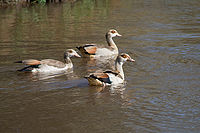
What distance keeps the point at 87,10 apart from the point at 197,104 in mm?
19010

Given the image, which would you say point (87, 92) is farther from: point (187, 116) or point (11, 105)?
point (187, 116)

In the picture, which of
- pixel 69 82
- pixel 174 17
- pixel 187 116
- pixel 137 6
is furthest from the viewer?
pixel 137 6

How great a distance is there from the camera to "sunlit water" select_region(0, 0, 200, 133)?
824 cm

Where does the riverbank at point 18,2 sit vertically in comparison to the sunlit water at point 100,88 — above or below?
above

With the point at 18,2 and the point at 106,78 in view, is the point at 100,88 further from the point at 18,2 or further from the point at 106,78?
the point at 18,2

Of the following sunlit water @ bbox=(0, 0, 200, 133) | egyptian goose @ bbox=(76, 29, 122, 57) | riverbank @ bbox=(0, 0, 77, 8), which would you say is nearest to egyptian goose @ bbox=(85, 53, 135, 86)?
sunlit water @ bbox=(0, 0, 200, 133)

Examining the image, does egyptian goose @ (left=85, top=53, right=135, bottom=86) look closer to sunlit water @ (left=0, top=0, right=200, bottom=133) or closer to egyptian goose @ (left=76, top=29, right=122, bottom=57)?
sunlit water @ (left=0, top=0, right=200, bottom=133)

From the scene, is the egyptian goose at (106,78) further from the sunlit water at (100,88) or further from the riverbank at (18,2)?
the riverbank at (18,2)

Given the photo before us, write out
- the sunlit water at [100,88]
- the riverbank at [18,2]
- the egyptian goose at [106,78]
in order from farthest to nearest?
the riverbank at [18,2]
the egyptian goose at [106,78]
the sunlit water at [100,88]

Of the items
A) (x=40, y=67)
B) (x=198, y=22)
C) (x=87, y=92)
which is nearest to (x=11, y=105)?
(x=87, y=92)

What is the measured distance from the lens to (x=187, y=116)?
8.45 m

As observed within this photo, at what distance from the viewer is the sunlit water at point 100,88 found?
8242mm

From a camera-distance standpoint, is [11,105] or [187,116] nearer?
[187,116]

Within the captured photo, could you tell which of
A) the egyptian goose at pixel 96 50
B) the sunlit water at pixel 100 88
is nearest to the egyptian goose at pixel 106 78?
the sunlit water at pixel 100 88
